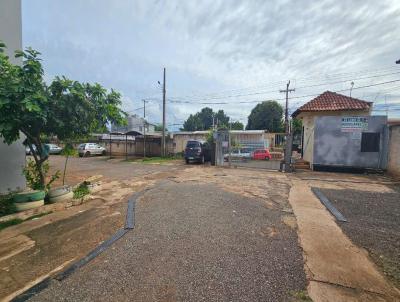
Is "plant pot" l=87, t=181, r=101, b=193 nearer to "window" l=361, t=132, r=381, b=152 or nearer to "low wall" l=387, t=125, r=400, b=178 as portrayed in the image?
"window" l=361, t=132, r=381, b=152

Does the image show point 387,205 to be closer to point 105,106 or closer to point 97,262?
point 97,262

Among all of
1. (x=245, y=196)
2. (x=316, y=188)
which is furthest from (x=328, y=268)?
(x=316, y=188)

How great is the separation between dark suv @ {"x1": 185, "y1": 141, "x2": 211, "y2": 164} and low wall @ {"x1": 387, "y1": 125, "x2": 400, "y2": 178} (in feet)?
34.0

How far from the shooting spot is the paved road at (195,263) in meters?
2.57

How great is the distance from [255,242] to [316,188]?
5.22 metres

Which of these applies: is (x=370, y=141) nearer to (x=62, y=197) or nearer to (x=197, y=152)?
(x=197, y=152)

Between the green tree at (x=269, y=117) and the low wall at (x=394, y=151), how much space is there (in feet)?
105

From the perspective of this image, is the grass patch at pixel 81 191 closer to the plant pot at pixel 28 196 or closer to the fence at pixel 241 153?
the plant pot at pixel 28 196

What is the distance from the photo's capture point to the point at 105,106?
5930 mm

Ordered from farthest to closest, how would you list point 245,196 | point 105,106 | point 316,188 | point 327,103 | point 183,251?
point 327,103 < point 316,188 < point 245,196 < point 105,106 < point 183,251

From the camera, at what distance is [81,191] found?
7012mm

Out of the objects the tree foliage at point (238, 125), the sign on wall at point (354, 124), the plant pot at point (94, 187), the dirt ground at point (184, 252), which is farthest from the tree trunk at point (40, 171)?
the tree foliage at point (238, 125)

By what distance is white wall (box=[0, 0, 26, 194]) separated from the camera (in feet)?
20.8

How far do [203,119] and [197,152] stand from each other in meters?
53.8
